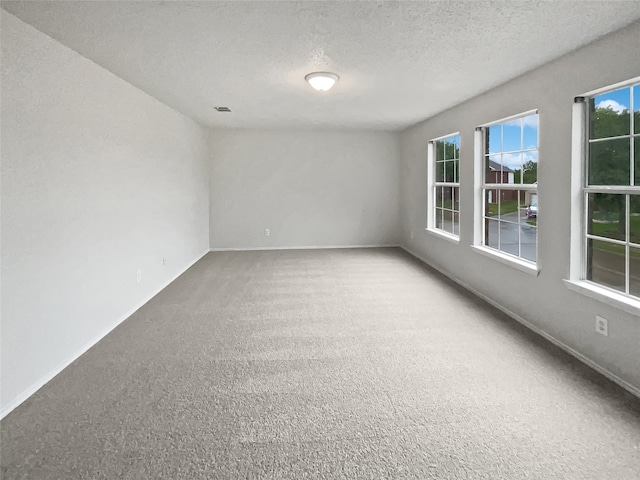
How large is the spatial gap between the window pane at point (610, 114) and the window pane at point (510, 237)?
4.10ft

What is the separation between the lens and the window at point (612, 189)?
8.39 ft

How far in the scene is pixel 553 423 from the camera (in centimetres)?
205

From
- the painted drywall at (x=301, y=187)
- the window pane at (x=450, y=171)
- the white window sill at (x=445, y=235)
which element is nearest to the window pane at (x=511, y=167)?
the white window sill at (x=445, y=235)

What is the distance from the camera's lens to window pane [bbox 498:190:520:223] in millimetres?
3888

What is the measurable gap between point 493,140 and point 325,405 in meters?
3.42

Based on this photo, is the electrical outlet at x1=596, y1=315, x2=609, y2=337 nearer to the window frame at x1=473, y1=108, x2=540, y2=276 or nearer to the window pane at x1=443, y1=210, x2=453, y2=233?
the window frame at x1=473, y1=108, x2=540, y2=276

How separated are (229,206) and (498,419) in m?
6.14

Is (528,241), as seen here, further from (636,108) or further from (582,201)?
(636,108)

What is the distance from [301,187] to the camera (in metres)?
7.54

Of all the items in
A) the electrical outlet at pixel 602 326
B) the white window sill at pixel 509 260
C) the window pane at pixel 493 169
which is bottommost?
the electrical outlet at pixel 602 326

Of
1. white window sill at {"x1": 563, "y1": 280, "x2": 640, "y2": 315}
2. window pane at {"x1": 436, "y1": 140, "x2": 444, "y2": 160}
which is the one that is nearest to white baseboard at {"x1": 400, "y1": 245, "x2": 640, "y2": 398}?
white window sill at {"x1": 563, "y1": 280, "x2": 640, "y2": 315}

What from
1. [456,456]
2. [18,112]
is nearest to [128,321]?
[18,112]

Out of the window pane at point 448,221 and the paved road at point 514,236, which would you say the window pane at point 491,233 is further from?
the window pane at point 448,221

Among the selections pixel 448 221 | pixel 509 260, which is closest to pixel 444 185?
pixel 448 221
